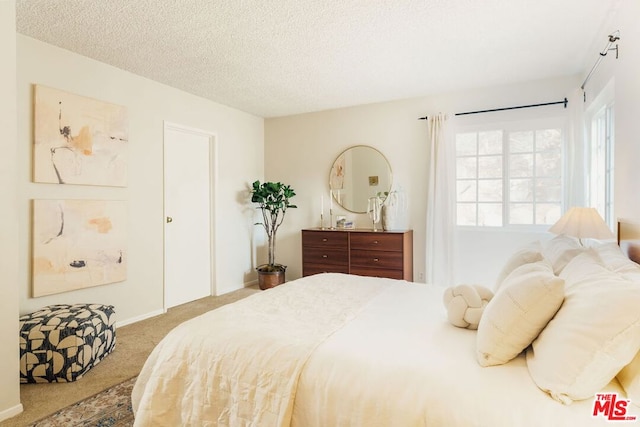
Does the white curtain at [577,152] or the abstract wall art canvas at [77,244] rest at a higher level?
the white curtain at [577,152]

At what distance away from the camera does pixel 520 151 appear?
3857 millimetres

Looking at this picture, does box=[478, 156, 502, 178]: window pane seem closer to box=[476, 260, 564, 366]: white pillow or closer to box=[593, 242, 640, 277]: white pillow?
box=[593, 242, 640, 277]: white pillow

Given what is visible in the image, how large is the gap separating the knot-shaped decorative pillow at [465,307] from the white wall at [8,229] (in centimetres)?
236

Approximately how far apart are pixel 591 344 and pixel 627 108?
174 centimetres

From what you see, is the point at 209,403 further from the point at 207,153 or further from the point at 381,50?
the point at 207,153

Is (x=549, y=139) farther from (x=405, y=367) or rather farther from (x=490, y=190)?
(x=405, y=367)

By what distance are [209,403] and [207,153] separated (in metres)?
3.57

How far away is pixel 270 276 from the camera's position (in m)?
4.76

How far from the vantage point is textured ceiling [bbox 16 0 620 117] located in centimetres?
235

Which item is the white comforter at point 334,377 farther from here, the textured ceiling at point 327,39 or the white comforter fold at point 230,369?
the textured ceiling at point 327,39

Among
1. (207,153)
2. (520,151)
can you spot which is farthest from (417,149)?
(207,153)

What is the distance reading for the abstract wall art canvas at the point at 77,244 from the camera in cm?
281

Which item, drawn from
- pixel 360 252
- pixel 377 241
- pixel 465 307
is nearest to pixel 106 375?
pixel 465 307

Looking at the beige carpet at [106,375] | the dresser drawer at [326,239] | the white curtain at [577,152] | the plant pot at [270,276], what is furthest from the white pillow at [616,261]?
the plant pot at [270,276]
